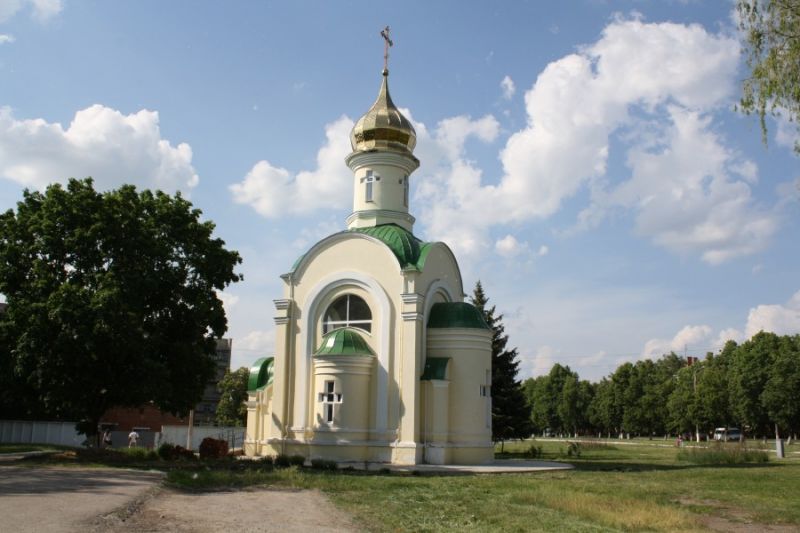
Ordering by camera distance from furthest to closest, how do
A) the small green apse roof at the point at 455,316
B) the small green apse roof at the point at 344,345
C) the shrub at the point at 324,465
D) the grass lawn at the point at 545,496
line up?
the small green apse roof at the point at 455,316 → the small green apse roof at the point at 344,345 → the shrub at the point at 324,465 → the grass lawn at the point at 545,496

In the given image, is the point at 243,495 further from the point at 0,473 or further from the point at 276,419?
the point at 276,419

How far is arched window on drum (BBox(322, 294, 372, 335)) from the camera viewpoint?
94.7 ft

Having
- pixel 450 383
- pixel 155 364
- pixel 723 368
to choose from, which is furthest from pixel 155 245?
pixel 723 368

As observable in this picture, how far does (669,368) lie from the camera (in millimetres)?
103875

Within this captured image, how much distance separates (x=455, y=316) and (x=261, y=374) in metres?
9.87

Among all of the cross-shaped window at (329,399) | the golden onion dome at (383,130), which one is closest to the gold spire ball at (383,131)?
the golden onion dome at (383,130)

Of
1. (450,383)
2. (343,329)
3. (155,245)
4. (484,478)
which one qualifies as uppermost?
(155,245)

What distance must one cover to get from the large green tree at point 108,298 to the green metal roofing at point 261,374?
5922 millimetres

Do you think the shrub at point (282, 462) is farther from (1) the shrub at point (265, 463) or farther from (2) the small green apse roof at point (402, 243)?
(2) the small green apse roof at point (402, 243)

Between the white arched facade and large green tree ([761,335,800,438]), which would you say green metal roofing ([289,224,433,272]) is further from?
large green tree ([761,335,800,438])

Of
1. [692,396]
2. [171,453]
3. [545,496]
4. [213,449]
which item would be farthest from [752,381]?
[545,496]

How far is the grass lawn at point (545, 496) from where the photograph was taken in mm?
12781

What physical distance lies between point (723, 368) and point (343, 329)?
184 ft

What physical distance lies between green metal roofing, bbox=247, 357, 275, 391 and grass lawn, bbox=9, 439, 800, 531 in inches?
325
